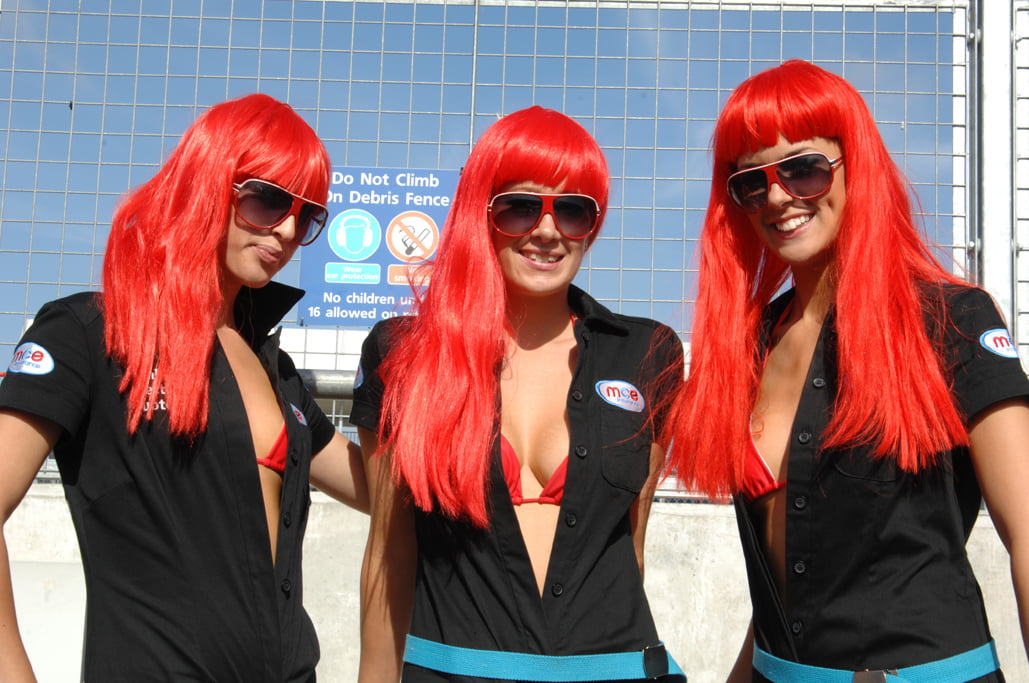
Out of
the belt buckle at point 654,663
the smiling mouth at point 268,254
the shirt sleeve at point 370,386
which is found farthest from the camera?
the shirt sleeve at point 370,386

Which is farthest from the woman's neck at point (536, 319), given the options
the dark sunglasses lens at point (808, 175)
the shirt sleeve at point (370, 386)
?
the dark sunglasses lens at point (808, 175)

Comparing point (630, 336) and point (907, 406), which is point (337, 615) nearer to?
point (630, 336)

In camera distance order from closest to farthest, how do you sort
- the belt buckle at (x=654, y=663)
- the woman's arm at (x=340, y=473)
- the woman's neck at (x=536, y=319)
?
the belt buckle at (x=654, y=663) → the woman's neck at (x=536, y=319) → the woman's arm at (x=340, y=473)

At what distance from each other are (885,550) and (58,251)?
11.2 ft

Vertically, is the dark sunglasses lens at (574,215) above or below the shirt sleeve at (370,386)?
above

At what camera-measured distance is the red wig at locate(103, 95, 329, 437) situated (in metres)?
2.39

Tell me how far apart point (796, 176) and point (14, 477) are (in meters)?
1.94

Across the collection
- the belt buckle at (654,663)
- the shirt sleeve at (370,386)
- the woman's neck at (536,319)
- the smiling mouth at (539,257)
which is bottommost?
the belt buckle at (654,663)

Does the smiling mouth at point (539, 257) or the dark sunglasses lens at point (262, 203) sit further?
the smiling mouth at point (539, 257)

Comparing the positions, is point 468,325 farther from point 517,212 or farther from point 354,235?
point 354,235

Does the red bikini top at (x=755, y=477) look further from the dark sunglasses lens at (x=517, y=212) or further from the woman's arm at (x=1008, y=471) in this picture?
the dark sunglasses lens at (x=517, y=212)

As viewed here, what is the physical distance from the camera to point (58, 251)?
422 cm

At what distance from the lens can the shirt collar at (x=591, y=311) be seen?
2910mm

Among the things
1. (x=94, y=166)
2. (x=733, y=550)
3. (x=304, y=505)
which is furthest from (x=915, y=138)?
(x=94, y=166)
